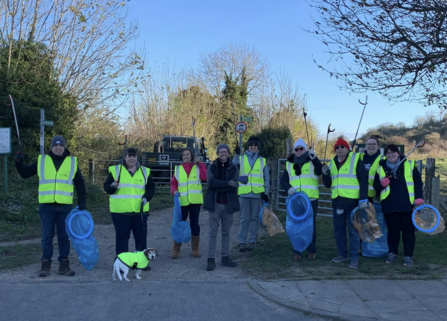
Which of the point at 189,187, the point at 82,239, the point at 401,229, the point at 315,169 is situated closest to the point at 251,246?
the point at 189,187

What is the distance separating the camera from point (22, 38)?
1433 centimetres

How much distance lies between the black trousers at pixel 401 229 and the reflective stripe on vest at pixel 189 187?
3.03 metres

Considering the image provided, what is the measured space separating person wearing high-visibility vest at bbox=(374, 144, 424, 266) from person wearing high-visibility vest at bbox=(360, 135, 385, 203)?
190 millimetres

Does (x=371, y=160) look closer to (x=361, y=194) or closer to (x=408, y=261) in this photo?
(x=361, y=194)

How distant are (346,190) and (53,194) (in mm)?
4283

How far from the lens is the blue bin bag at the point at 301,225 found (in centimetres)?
671

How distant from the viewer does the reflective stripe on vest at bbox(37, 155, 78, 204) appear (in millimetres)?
6098

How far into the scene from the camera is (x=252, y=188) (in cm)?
757

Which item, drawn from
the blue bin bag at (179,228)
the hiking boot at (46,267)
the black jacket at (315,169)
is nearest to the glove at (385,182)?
the black jacket at (315,169)

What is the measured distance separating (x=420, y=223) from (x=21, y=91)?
1200cm

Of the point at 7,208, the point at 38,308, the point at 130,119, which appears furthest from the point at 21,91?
the point at 130,119

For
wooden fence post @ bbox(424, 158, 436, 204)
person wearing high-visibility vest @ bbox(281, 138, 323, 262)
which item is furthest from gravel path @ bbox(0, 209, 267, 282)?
wooden fence post @ bbox(424, 158, 436, 204)

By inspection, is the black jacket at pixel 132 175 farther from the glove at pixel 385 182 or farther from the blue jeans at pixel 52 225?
the glove at pixel 385 182

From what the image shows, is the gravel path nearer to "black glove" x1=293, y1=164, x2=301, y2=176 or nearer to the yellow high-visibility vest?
"black glove" x1=293, y1=164, x2=301, y2=176
